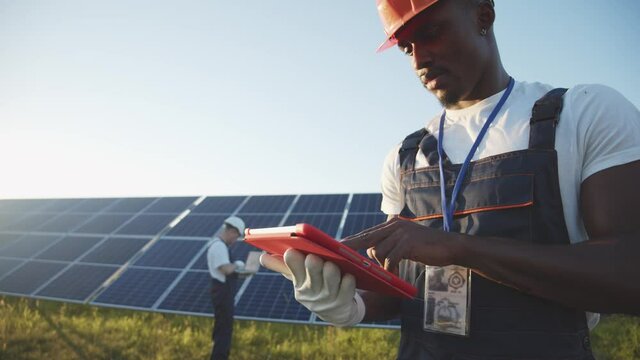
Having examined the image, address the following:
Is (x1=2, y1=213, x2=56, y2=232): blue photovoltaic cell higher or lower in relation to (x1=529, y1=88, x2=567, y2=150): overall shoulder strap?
lower

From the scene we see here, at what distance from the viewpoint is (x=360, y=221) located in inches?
413

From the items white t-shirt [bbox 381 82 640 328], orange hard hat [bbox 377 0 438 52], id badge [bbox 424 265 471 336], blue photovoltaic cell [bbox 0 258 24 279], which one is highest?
orange hard hat [bbox 377 0 438 52]

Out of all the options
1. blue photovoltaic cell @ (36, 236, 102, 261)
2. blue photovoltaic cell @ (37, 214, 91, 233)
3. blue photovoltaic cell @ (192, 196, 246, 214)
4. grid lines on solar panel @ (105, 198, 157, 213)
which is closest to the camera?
blue photovoltaic cell @ (36, 236, 102, 261)

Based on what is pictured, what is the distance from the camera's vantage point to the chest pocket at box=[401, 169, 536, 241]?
4.64 ft

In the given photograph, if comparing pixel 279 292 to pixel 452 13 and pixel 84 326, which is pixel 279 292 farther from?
pixel 452 13

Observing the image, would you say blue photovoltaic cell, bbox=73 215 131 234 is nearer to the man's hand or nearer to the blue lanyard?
the blue lanyard

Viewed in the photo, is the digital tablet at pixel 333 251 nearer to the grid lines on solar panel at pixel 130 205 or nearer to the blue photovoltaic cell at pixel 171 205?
the blue photovoltaic cell at pixel 171 205

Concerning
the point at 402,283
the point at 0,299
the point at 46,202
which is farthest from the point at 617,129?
the point at 46,202

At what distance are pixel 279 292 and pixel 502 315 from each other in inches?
323

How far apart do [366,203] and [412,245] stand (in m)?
→ 10.4

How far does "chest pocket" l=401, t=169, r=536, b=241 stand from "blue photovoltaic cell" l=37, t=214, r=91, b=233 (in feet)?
51.7

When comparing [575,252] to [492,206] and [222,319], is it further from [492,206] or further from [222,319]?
[222,319]

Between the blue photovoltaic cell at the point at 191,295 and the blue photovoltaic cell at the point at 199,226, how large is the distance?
6.28 feet

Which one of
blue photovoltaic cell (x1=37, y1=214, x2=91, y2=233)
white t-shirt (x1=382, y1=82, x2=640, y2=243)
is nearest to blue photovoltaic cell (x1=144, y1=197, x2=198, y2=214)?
blue photovoltaic cell (x1=37, y1=214, x2=91, y2=233)
